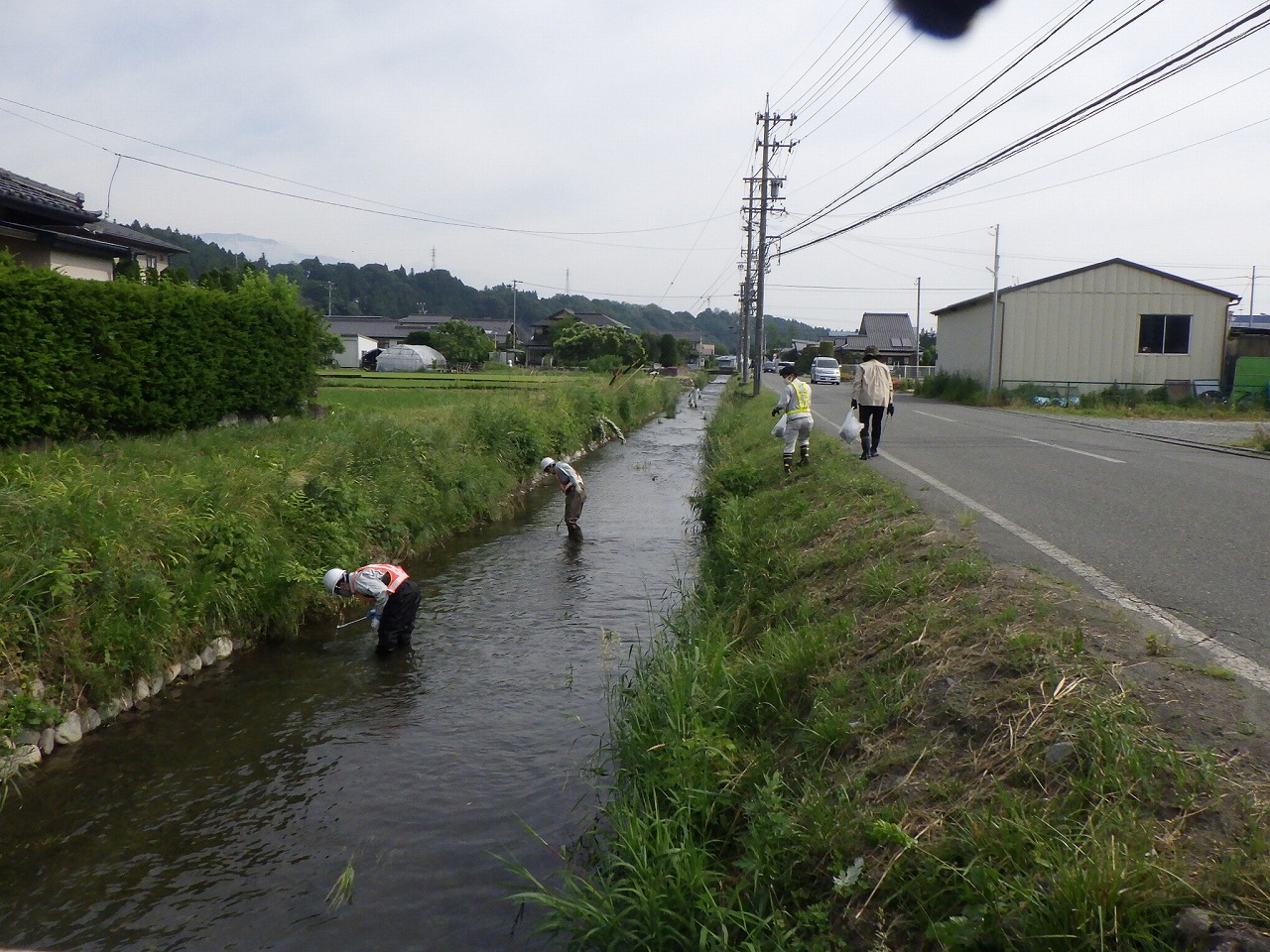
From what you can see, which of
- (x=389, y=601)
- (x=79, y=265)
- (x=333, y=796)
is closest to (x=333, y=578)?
(x=389, y=601)

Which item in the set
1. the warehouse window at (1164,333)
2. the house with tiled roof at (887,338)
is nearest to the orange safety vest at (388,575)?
Result: the warehouse window at (1164,333)

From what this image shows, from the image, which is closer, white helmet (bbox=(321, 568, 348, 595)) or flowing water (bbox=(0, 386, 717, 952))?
flowing water (bbox=(0, 386, 717, 952))

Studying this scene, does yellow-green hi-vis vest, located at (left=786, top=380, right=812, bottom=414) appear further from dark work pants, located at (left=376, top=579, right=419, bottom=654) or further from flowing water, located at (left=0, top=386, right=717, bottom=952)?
dark work pants, located at (left=376, top=579, right=419, bottom=654)

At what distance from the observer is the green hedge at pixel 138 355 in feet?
30.8

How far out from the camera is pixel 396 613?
25.5 feet

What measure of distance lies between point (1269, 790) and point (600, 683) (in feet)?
15.9

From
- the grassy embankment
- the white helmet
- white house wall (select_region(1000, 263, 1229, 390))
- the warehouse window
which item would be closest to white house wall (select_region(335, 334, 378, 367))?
white house wall (select_region(1000, 263, 1229, 390))

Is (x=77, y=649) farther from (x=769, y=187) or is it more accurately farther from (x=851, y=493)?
(x=769, y=187)

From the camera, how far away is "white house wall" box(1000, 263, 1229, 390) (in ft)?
100

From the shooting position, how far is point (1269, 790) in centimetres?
300

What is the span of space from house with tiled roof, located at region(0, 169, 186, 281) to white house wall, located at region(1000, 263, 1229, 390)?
2793 cm

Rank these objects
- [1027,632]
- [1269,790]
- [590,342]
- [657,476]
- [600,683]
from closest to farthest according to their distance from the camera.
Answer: [1269,790], [1027,632], [600,683], [657,476], [590,342]

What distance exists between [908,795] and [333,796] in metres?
3.55

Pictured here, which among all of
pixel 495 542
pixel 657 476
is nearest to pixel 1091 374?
pixel 657 476
